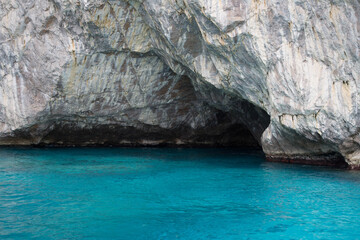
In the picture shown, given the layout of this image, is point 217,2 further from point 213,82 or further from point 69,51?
point 69,51

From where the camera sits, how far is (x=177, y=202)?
948 centimetres

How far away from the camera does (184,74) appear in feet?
61.4

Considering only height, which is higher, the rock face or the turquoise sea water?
the rock face

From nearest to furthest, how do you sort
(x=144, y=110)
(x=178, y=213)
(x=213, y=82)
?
(x=178, y=213), (x=213, y=82), (x=144, y=110)

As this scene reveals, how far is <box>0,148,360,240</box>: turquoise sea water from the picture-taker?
739 cm

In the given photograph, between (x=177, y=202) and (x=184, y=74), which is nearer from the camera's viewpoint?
(x=177, y=202)

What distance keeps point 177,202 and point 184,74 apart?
1007 cm

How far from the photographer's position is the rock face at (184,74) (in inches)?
487

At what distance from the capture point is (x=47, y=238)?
693cm

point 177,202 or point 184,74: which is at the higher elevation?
point 184,74

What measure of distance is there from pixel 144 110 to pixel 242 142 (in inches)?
302

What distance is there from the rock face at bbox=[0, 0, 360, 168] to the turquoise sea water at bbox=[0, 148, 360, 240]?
2.23 metres

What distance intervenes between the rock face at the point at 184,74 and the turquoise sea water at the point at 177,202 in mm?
2229

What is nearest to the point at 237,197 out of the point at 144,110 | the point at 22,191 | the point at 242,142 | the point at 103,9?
the point at 22,191
